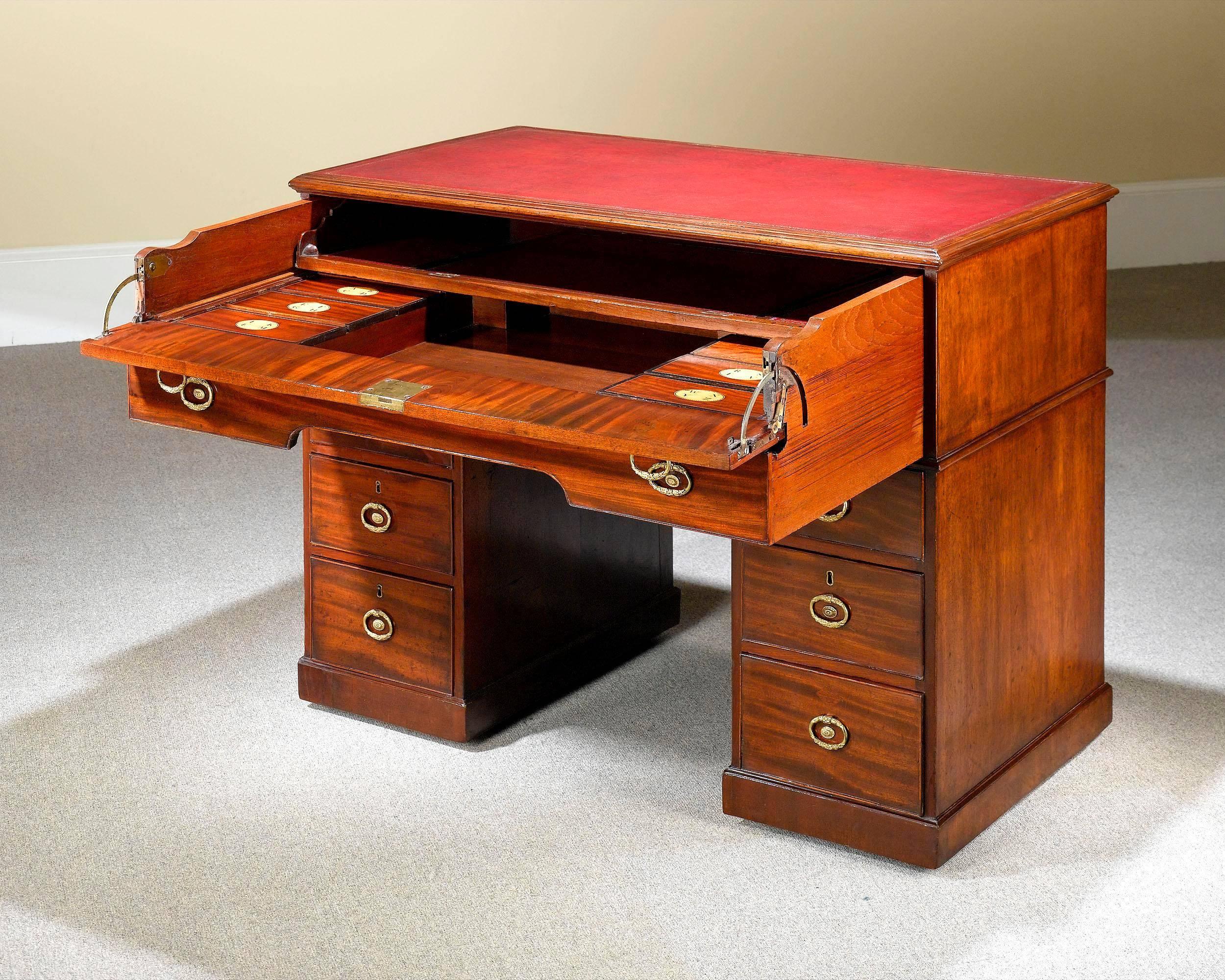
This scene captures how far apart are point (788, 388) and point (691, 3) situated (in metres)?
3.61

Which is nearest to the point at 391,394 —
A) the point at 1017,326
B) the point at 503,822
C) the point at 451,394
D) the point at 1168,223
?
the point at 451,394

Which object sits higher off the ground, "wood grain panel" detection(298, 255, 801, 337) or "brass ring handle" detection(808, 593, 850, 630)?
"wood grain panel" detection(298, 255, 801, 337)

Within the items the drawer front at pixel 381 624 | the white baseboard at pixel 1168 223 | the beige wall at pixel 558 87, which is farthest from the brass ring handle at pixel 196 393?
the white baseboard at pixel 1168 223

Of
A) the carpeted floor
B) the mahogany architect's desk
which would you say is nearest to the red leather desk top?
the mahogany architect's desk

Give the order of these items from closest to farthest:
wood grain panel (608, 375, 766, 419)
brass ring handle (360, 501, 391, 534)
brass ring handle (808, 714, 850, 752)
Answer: wood grain panel (608, 375, 766, 419) → brass ring handle (808, 714, 850, 752) → brass ring handle (360, 501, 391, 534)

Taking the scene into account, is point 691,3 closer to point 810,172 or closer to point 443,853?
point 810,172

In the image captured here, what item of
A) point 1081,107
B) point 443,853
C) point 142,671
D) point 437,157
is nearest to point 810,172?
point 437,157

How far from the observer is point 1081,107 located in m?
5.38

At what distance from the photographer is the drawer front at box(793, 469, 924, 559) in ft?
7.09

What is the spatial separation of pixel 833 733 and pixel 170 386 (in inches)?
39.5

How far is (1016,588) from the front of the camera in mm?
→ 2361

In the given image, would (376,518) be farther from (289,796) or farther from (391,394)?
(391,394)

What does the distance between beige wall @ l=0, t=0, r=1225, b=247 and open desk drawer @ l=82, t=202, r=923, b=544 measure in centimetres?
263

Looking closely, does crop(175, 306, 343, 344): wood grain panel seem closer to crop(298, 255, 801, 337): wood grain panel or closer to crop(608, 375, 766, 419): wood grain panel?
crop(298, 255, 801, 337): wood grain panel
